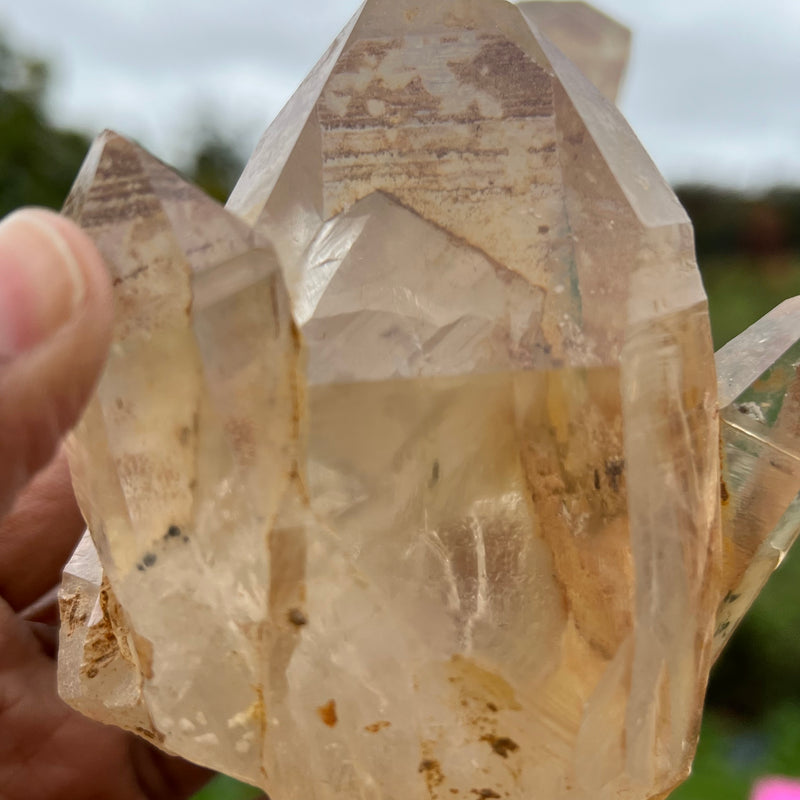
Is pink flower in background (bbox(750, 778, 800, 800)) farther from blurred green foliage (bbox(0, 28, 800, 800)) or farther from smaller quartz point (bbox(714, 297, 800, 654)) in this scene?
blurred green foliage (bbox(0, 28, 800, 800))

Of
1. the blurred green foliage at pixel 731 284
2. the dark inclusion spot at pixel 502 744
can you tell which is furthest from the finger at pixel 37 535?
A: the blurred green foliage at pixel 731 284

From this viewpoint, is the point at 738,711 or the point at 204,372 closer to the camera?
the point at 204,372

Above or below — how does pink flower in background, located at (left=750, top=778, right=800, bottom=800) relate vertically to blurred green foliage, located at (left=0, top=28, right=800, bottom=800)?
above

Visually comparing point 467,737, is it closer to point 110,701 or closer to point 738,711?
point 110,701

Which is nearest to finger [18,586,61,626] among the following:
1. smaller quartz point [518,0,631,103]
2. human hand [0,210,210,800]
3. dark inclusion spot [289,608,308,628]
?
human hand [0,210,210,800]

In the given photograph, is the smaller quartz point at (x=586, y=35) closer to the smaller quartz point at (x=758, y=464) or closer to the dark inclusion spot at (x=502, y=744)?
the smaller quartz point at (x=758, y=464)

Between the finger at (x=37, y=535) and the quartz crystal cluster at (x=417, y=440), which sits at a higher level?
the quartz crystal cluster at (x=417, y=440)

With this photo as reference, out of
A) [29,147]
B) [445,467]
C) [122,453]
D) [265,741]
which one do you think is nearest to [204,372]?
[122,453]
